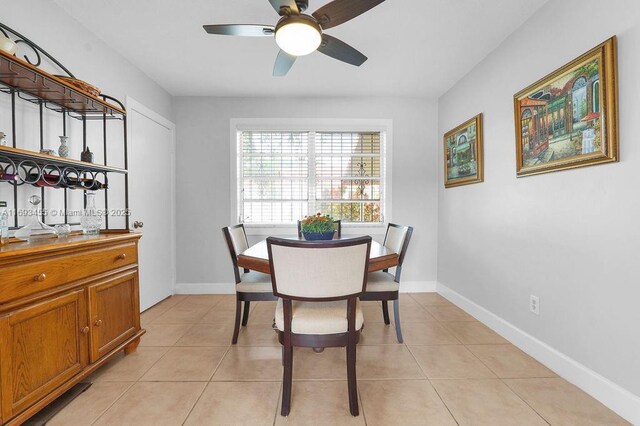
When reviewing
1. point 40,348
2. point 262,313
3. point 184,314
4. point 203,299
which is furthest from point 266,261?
point 203,299

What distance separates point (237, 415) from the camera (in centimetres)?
158

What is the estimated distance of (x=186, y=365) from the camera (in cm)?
208

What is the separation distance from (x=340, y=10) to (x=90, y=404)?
2.60 meters

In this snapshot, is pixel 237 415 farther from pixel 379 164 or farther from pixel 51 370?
pixel 379 164

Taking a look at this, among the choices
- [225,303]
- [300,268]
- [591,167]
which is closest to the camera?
[300,268]

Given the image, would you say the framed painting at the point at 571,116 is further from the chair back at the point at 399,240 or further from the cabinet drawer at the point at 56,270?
the cabinet drawer at the point at 56,270

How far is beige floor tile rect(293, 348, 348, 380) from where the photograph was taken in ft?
6.32

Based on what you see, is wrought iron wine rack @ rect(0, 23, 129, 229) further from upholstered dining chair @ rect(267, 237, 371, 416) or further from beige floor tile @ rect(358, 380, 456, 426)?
beige floor tile @ rect(358, 380, 456, 426)

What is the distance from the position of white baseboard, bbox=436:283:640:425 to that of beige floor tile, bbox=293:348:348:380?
1366 millimetres

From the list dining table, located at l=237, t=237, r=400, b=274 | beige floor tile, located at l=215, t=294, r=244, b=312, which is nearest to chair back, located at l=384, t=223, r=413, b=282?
dining table, located at l=237, t=237, r=400, b=274

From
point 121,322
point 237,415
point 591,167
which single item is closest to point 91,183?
point 121,322

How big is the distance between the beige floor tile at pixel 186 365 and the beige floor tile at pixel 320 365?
1.88ft

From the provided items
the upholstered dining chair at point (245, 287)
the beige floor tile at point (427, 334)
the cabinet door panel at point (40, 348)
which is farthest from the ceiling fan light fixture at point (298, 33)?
the beige floor tile at point (427, 334)

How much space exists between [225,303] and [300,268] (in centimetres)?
229
